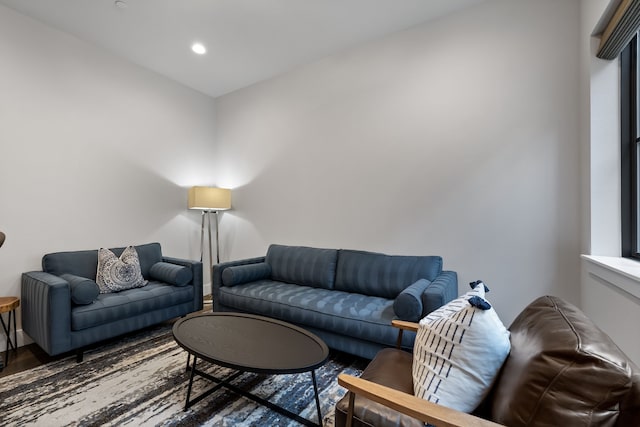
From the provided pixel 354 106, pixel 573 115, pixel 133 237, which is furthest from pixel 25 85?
pixel 573 115

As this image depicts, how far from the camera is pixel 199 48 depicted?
3.13 metres

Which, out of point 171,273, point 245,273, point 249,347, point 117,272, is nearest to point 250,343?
point 249,347

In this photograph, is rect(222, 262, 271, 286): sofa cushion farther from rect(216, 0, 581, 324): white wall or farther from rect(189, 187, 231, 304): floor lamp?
rect(189, 187, 231, 304): floor lamp

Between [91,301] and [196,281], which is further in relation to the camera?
[196,281]

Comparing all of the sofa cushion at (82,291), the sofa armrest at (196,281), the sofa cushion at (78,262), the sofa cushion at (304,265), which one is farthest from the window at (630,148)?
the sofa cushion at (78,262)

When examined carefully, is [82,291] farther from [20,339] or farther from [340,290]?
[340,290]

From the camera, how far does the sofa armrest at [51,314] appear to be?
2.13 metres

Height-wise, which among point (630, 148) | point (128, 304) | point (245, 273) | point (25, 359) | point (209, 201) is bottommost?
point (25, 359)

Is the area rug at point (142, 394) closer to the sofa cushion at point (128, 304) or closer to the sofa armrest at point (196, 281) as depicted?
the sofa cushion at point (128, 304)

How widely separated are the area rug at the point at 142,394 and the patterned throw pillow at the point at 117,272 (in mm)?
596

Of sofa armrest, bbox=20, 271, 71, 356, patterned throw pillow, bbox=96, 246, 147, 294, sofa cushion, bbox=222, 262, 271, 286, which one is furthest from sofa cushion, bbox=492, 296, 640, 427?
patterned throw pillow, bbox=96, 246, 147, 294

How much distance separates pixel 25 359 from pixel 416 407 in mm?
3076

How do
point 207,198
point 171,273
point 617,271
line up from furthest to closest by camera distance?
1. point 207,198
2. point 171,273
3. point 617,271

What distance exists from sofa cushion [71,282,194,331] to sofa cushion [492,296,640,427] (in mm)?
2744
